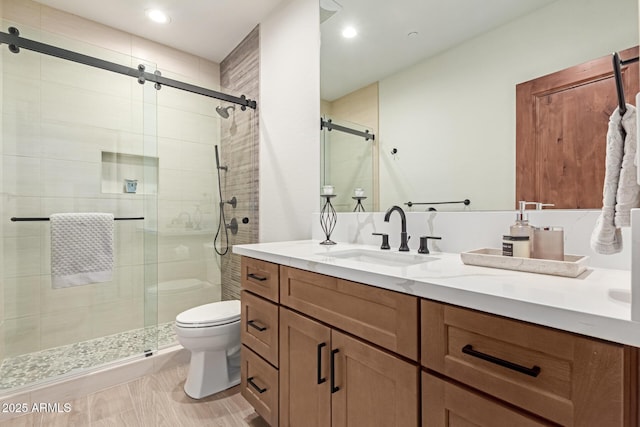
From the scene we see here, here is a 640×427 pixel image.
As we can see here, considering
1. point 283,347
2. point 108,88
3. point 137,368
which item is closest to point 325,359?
point 283,347

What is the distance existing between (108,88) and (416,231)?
242 cm

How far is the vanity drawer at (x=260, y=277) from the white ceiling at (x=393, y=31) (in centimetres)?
110

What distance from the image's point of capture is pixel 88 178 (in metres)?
2.11

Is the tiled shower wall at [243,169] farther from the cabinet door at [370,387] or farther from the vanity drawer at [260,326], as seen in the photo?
the cabinet door at [370,387]

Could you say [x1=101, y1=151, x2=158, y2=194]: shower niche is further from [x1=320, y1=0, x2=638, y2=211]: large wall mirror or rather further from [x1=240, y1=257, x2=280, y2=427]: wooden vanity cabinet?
[x1=320, y1=0, x2=638, y2=211]: large wall mirror

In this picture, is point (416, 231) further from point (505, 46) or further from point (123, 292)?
point (123, 292)

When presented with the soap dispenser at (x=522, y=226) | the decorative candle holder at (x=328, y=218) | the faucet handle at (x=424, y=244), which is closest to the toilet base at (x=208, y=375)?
the decorative candle holder at (x=328, y=218)

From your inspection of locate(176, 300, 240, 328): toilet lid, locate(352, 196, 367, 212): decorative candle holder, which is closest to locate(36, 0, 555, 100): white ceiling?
locate(352, 196, 367, 212): decorative candle holder

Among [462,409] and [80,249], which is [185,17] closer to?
[80,249]

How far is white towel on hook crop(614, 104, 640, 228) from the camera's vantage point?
591mm

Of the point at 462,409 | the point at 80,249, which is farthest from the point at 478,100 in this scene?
the point at 80,249

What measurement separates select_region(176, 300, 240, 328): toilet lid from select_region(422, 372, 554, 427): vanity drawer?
1.31 meters

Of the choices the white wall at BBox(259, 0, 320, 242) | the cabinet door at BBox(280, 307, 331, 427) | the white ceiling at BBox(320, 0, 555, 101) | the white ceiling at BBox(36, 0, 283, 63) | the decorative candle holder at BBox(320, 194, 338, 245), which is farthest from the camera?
the white ceiling at BBox(36, 0, 283, 63)

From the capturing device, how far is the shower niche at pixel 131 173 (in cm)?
221
